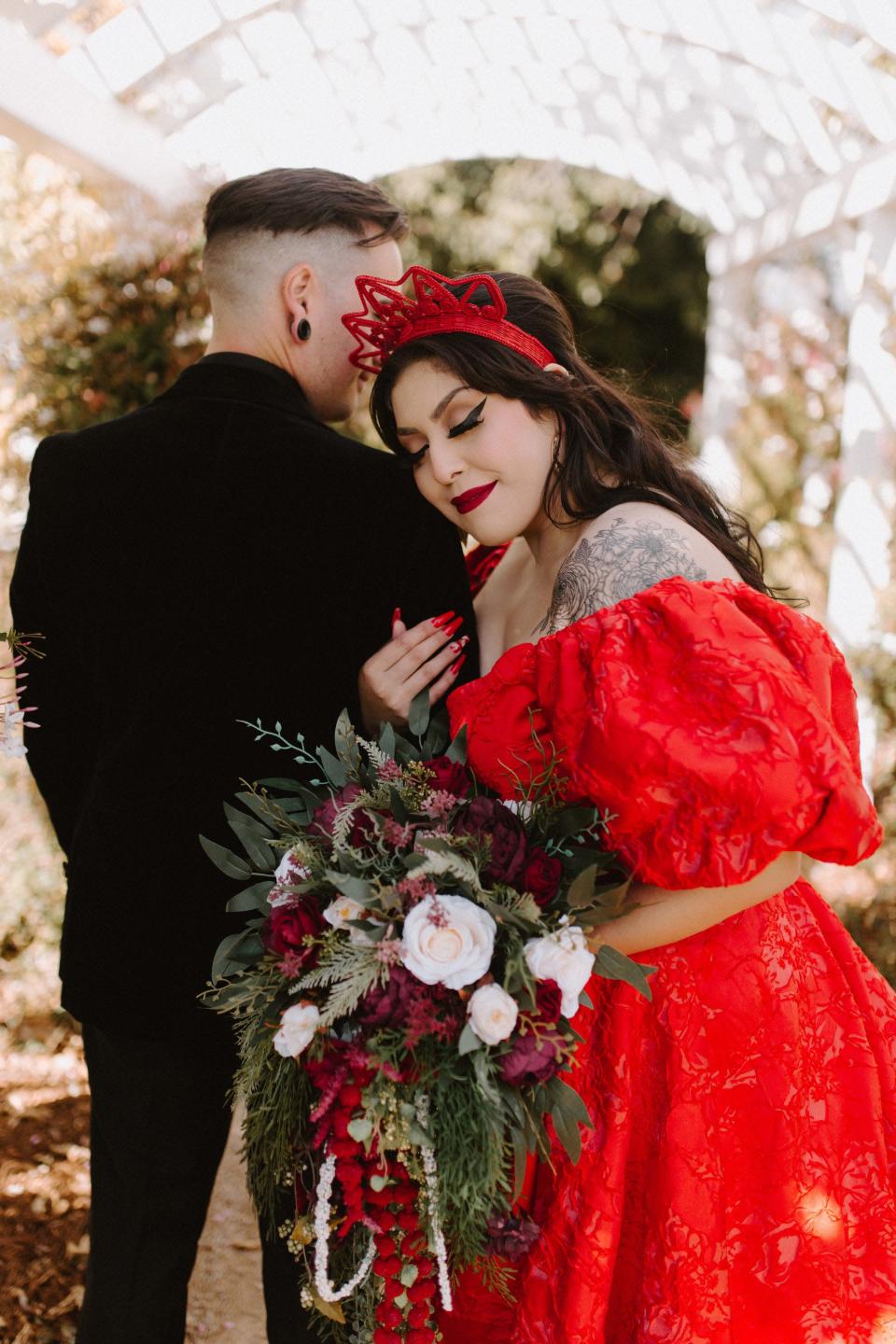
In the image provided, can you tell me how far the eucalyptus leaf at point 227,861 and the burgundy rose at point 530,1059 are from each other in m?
0.55

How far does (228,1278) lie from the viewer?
3299 millimetres

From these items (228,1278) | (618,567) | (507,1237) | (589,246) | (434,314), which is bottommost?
(228,1278)

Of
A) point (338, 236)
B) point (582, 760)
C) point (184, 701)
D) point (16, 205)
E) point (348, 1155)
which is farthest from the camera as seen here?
point (16, 205)

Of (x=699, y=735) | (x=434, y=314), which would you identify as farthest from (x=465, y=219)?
(x=699, y=735)

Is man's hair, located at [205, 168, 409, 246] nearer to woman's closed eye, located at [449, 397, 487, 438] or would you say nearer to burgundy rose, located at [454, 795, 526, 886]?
woman's closed eye, located at [449, 397, 487, 438]

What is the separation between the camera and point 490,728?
1.69 metres

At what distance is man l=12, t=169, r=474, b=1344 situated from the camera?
1969 millimetres

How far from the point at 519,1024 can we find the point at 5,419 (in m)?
3.94

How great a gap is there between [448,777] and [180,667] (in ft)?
2.00

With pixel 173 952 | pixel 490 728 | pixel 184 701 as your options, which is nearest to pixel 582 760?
pixel 490 728

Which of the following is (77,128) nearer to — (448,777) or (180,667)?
(180,667)

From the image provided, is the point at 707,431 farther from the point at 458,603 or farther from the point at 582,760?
the point at 582,760

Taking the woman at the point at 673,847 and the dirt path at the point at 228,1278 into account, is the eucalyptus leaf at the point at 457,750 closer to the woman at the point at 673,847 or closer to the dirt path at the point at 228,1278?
the woman at the point at 673,847

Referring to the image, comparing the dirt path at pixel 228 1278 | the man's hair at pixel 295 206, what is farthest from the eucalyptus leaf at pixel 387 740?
the dirt path at pixel 228 1278
